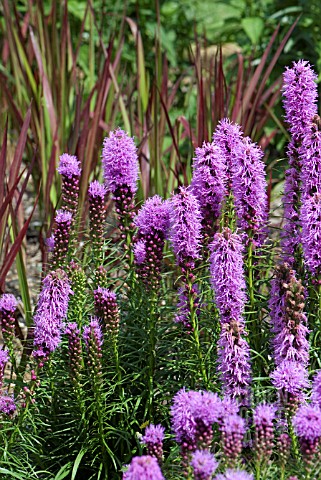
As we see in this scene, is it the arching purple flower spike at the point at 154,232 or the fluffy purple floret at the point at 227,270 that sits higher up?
the arching purple flower spike at the point at 154,232

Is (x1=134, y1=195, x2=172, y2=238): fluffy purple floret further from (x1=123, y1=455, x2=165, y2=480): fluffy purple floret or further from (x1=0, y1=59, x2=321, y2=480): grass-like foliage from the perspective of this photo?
(x1=123, y1=455, x2=165, y2=480): fluffy purple floret

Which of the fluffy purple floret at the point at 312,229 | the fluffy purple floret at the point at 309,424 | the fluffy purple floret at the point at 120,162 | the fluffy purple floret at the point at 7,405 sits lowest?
the fluffy purple floret at the point at 309,424

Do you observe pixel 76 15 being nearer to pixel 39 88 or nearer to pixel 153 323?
pixel 39 88

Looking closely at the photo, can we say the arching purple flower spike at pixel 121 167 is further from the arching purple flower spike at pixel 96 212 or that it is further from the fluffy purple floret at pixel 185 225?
the fluffy purple floret at pixel 185 225

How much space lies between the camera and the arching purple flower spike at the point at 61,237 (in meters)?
2.89

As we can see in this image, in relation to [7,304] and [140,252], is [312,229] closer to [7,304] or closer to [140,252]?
[140,252]

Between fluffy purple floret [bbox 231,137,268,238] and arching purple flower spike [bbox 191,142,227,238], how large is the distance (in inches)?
1.9

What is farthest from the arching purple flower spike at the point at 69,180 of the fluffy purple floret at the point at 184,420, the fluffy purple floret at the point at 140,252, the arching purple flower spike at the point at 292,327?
the fluffy purple floret at the point at 184,420

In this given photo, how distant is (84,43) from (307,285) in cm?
474

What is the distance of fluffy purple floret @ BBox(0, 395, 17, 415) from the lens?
2.77 m

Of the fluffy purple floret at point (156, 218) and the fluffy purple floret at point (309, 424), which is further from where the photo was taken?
the fluffy purple floret at point (156, 218)

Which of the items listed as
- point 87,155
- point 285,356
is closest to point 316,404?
point 285,356

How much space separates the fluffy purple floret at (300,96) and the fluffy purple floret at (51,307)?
2.91 ft

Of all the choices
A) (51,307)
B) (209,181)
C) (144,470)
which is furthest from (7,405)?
(144,470)
